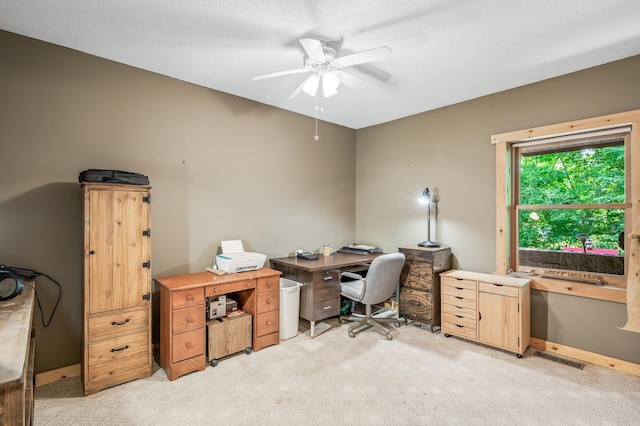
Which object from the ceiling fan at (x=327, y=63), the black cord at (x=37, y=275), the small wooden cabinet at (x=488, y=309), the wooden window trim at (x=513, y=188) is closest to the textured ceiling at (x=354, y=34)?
the ceiling fan at (x=327, y=63)

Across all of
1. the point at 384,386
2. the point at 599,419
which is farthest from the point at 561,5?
the point at 384,386

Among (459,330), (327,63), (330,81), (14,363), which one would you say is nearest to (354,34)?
(327,63)

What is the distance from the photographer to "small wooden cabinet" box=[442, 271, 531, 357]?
2902 millimetres

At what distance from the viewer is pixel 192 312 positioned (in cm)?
259

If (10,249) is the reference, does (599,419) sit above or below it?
below

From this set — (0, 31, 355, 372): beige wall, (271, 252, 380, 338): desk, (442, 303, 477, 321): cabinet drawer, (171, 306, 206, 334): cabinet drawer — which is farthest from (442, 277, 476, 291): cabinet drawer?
(171, 306, 206, 334): cabinet drawer

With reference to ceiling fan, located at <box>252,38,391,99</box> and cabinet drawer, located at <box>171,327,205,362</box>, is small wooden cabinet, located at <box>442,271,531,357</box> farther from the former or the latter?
cabinet drawer, located at <box>171,327,205,362</box>

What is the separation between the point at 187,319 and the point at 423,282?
243 centimetres

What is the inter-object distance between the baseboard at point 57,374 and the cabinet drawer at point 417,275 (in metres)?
3.18

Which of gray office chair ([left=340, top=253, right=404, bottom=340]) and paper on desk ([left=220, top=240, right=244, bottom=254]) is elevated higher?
paper on desk ([left=220, top=240, right=244, bottom=254])

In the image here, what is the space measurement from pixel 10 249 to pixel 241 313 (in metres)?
1.80

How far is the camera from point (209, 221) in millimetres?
3303

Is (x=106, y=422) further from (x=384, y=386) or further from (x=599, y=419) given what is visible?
(x=599, y=419)

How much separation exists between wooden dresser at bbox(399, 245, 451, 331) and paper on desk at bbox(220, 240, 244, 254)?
1.88 m
